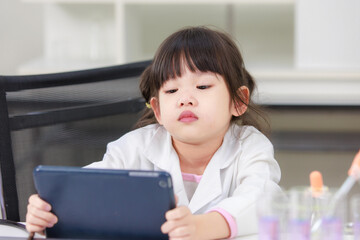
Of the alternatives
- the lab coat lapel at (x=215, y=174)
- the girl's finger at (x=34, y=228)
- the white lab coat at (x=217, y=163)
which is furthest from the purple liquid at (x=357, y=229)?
the girl's finger at (x=34, y=228)

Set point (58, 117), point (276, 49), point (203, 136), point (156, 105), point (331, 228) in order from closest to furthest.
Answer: point (331, 228) < point (203, 136) < point (156, 105) < point (58, 117) < point (276, 49)

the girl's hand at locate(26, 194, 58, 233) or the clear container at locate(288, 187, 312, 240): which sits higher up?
the clear container at locate(288, 187, 312, 240)

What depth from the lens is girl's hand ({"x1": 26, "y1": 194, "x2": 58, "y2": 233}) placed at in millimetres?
946

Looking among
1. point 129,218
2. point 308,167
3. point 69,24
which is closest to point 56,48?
point 69,24

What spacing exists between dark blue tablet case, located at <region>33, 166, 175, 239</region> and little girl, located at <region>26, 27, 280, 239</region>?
156 millimetres

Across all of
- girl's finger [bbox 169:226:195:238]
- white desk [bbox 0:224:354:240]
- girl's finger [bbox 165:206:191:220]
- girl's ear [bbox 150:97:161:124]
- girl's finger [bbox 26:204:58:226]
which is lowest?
white desk [bbox 0:224:354:240]

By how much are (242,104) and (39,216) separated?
51 centimetres

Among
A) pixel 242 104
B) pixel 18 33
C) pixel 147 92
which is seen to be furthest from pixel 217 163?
pixel 18 33

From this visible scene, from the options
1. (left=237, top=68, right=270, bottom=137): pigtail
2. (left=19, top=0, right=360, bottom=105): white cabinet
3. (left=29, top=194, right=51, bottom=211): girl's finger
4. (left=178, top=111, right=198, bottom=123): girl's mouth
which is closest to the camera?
(left=29, top=194, right=51, bottom=211): girl's finger

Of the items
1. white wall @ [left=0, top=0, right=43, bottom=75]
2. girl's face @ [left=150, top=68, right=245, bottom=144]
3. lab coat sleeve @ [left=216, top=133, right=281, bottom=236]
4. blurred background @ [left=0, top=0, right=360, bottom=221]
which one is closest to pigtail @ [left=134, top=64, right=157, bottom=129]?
girl's face @ [left=150, top=68, right=245, bottom=144]

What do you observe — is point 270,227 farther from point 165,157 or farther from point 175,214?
point 165,157

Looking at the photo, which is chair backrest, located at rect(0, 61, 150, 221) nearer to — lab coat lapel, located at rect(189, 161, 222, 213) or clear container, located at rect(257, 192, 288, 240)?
lab coat lapel, located at rect(189, 161, 222, 213)

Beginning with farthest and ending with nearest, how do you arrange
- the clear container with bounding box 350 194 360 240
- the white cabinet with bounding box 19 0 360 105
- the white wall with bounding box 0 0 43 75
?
the white wall with bounding box 0 0 43 75, the white cabinet with bounding box 19 0 360 105, the clear container with bounding box 350 194 360 240

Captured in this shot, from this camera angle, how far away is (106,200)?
90 cm
